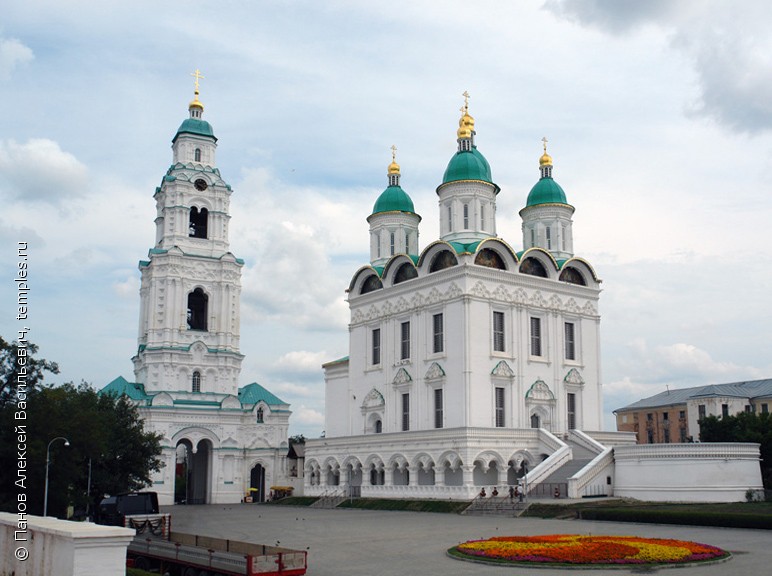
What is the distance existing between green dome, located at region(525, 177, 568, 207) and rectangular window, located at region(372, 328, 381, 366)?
475 inches

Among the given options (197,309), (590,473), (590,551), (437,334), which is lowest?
(590,551)

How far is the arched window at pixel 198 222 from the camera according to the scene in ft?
186

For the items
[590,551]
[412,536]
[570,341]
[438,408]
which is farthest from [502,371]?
[590,551]

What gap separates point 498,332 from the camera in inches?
1709

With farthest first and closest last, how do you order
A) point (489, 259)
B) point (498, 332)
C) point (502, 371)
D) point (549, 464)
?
point (489, 259) → point (498, 332) → point (502, 371) → point (549, 464)

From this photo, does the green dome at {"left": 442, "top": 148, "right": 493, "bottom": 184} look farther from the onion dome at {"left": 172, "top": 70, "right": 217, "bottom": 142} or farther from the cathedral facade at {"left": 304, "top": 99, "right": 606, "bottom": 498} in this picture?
the onion dome at {"left": 172, "top": 70, "right": 217, "bottom": 142}

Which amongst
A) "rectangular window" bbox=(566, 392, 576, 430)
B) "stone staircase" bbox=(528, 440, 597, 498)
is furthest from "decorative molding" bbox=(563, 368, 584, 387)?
"stone staircase" bbox=(528, 440, 597, 498)

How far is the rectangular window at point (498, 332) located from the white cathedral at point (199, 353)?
19196 millimetres

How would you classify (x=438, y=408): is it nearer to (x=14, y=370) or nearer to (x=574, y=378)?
(x=574, y=378)

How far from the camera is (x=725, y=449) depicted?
33750mm

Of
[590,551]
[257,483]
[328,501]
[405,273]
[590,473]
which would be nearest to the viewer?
A: [590,551]

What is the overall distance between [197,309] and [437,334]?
67.4ft

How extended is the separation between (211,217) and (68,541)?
46867 millimetres

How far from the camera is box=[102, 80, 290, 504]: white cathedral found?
52.7 metres
